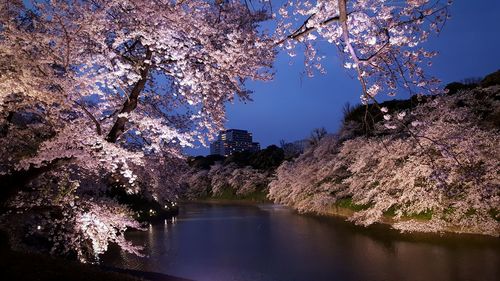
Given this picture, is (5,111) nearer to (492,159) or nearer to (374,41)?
(374,41)

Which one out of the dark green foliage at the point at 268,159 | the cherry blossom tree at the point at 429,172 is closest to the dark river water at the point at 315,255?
the cherry blossom tree at the point at 429,172

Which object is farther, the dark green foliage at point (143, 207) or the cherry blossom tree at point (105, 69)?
the dark green foliage at point (143, 207)

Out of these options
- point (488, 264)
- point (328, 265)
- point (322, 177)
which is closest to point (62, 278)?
point (328, 265)

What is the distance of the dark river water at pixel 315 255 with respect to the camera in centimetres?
1251

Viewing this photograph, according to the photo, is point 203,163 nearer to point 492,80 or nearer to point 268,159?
point 268,159

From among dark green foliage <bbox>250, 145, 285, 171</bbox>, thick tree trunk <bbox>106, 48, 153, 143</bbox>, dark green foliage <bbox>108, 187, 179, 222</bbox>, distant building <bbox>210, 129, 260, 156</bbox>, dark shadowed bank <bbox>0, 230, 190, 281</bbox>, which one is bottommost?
dark shadowed bank <bbox>0, 230, 190, 281</bbox>

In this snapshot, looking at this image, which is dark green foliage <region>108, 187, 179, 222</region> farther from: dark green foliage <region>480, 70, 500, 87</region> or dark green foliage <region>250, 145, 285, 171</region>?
dark green foliage <region>250, 145, 285, 171</region>

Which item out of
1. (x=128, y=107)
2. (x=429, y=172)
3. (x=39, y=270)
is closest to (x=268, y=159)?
(x=429, y=172)

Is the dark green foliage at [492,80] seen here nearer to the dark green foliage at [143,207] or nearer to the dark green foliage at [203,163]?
the dark green foliage at [143,207]

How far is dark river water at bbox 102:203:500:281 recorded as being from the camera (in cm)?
1251

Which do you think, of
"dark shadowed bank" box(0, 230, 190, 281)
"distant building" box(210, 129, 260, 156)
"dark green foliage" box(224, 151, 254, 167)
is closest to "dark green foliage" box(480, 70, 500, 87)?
"dark shadowed bank" box(0, 230, 190, 281)

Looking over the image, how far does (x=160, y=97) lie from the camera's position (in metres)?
10.4

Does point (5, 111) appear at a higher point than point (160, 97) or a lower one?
lower

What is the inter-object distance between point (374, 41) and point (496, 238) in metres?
12.9
